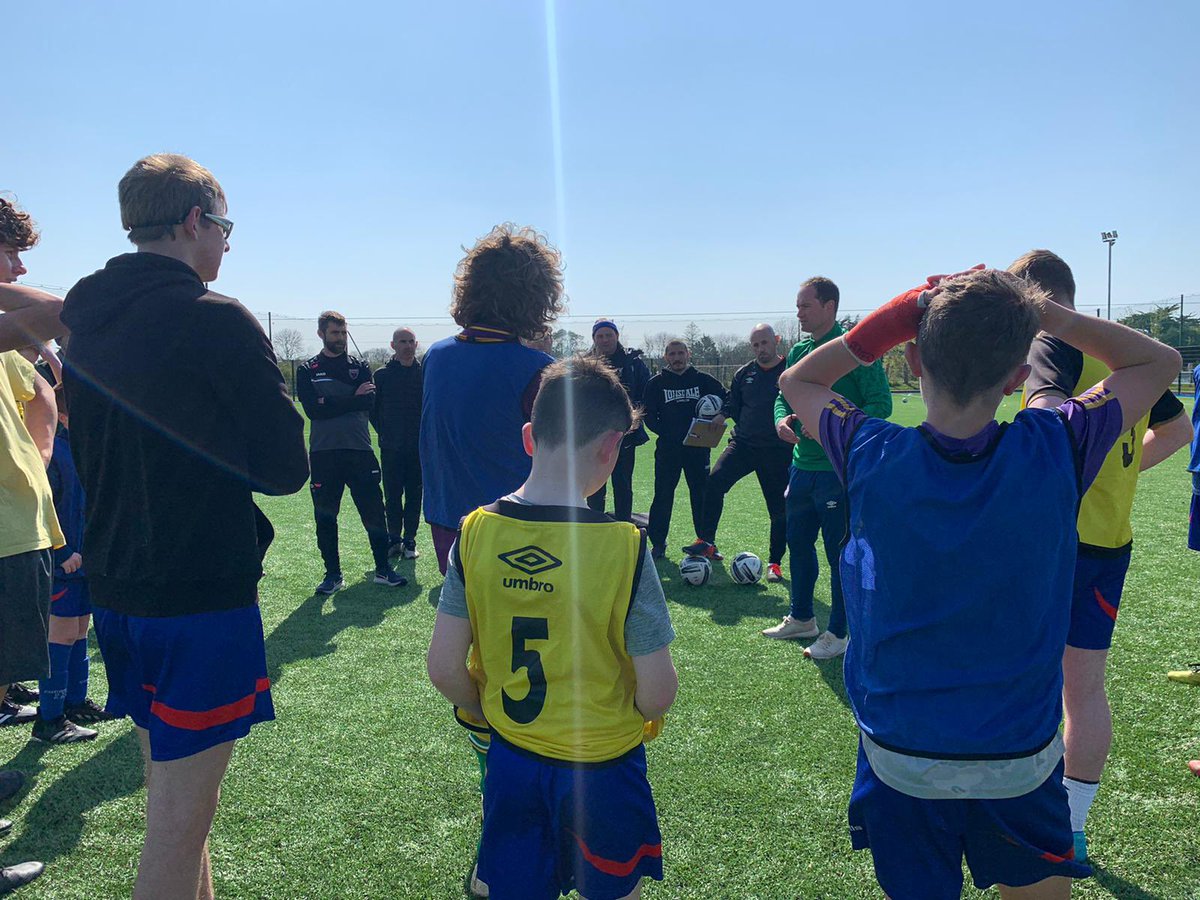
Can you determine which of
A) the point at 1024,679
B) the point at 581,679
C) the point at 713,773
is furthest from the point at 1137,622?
the point at 581,679

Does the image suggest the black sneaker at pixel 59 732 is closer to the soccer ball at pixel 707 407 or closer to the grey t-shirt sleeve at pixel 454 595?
the grey t-shirt sleeve at pixel 454 595

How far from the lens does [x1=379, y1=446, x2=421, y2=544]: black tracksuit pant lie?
304 inches

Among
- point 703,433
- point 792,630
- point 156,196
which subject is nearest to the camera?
point 156,196

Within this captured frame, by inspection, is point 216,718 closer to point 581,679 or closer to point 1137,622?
point 581,679

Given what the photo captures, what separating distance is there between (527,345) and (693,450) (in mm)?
5269

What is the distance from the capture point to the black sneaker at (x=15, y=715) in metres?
4.00

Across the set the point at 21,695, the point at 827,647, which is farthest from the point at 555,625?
the point at 21,695

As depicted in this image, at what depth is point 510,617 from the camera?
179cm

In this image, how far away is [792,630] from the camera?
515 cm

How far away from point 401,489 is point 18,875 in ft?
17.5

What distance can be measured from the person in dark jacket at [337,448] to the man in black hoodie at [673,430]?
263 cm

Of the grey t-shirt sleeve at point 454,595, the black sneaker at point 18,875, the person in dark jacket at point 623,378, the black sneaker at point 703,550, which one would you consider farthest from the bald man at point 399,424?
the grey t-shirt sleeve at point 454,595

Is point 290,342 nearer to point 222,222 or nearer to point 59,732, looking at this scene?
point 59,732

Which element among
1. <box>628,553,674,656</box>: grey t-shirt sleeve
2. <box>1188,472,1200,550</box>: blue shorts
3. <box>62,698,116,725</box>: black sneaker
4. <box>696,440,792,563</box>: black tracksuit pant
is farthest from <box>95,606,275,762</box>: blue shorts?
<box>696,440,792,563</box>: black tracksuit pant
